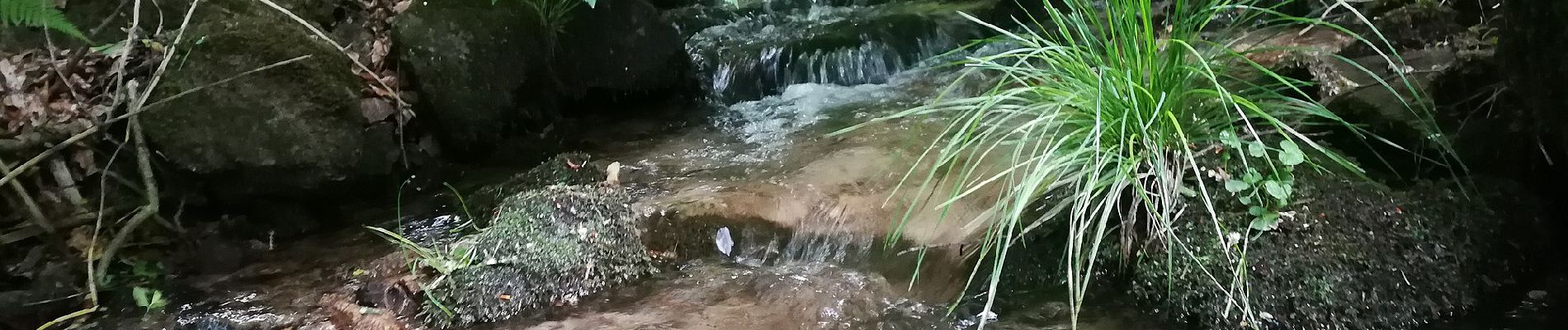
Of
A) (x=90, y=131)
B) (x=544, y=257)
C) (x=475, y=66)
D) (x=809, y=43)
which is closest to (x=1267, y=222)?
(x=544, y=257)

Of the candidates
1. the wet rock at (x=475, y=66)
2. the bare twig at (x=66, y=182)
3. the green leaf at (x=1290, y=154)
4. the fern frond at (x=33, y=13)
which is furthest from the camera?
the wet rock at (x=475, y=66)

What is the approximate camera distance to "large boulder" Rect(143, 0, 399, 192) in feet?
9.02

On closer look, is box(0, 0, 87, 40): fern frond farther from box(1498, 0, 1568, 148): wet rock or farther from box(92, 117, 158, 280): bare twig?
box(1498, 0, 1568, 148): wet rock

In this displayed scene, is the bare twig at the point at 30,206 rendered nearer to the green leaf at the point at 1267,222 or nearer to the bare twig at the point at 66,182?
the bare twig at the point at 66,182

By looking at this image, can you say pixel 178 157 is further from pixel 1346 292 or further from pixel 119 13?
pixel 1346 292

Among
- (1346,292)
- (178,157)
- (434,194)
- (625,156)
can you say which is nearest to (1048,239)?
(1346,292)

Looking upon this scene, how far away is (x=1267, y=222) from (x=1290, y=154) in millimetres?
170

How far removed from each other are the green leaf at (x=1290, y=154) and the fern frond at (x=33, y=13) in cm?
313

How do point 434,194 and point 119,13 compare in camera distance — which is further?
point 434,194

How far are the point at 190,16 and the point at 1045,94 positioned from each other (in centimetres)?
307

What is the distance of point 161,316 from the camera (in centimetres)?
239

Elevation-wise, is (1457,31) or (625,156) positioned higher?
(1457,31)

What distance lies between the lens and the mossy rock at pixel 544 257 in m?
2.34

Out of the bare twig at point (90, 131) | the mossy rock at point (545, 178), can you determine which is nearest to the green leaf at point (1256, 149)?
the mossy rock at point (545, 178)
